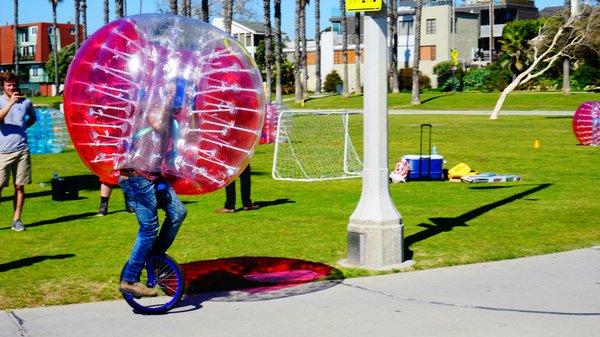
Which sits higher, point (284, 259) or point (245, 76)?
point (245, 76)

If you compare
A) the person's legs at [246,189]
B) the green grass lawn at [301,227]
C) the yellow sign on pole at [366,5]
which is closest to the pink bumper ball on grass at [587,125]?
the green grass lawn at [301,227]

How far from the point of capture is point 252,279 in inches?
347

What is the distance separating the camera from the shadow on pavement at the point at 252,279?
8.12 meters

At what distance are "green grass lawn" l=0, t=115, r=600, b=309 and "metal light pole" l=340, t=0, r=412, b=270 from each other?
0.92 feet

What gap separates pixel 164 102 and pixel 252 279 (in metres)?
2.32

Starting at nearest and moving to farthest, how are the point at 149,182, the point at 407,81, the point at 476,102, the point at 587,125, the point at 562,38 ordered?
the point at 149,182 < the point at 587,125 < the point at 562,38 < the point at 476,102 < the point at 407,81

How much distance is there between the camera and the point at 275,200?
599 inches

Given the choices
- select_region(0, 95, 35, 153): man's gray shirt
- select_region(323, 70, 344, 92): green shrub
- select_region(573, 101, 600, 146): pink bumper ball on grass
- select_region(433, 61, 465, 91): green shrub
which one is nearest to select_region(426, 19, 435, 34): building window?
select_region(433, 61, 465, 91): green shrub

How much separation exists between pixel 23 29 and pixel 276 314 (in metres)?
131

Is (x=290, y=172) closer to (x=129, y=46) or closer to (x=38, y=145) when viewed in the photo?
(x=38, y=145)

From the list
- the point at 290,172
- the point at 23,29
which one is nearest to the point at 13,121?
the point at 290,172

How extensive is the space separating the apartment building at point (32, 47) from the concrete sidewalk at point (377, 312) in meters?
121

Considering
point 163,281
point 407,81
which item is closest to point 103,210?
point 163,281

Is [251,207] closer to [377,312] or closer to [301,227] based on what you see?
[301,227]
